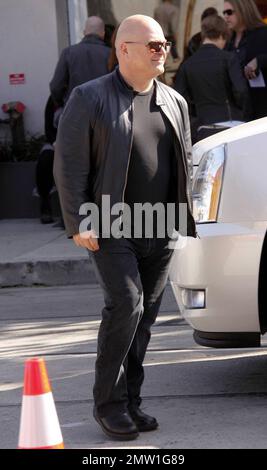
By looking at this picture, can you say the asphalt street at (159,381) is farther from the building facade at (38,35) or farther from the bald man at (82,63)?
the building facade at (38,35)

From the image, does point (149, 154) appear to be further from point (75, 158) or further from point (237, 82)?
point (237, 82)

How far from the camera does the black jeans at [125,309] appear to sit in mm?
4961

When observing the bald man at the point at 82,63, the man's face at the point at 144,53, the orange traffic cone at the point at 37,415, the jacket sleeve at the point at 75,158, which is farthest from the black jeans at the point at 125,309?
the bald man at the point at 82,63

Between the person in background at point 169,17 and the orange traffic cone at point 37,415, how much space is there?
9.03 meters

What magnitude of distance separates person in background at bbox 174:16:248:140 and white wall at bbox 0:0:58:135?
3.45 m

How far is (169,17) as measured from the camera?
504 inches

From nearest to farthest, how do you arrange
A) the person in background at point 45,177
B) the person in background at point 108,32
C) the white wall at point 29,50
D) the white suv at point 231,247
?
the white suv at point 231,247 < the person in background at point 45,177 < the person in background at point 108,32 < the white wall at point 29,50

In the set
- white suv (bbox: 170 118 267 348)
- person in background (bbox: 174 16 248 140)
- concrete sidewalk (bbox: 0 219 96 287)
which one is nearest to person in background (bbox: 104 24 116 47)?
person in background (bbox: 174 16 248 140)

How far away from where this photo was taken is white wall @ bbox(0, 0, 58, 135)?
520 inches

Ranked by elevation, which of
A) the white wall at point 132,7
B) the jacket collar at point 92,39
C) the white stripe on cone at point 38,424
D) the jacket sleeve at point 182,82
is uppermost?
the white wall at point 132,7

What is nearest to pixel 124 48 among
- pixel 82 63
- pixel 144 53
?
pixel 144 53

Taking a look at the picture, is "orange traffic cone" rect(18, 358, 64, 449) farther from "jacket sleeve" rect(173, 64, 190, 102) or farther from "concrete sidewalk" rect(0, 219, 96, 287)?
"jacket sleeve" rect(173, 64, 190, 102)

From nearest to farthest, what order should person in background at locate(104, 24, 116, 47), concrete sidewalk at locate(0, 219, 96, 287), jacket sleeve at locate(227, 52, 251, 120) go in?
jacket sleeve at locate(227, 52, 251, 120), concrete sidewalk at locate(0, 219, 96, 287), person in background at locate(104, 24, 116, 47)

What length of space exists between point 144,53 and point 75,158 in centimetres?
56
